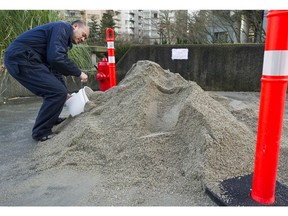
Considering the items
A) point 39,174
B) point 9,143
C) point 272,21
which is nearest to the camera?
point 272,21

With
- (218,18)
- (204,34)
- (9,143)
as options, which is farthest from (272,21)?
(204,34)

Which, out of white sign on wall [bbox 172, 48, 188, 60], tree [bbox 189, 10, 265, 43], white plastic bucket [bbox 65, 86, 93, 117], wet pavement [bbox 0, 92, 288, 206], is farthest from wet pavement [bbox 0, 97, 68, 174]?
tree [bbox 189, 10, 265, 43]

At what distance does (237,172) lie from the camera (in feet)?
5.76

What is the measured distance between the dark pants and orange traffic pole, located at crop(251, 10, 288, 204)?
219 centimetres

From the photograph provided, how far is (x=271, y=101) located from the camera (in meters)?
1.26

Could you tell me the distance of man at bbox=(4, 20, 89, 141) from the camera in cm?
271

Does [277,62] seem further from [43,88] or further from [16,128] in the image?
[16,128]

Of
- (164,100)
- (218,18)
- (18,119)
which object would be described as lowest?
(18,119)

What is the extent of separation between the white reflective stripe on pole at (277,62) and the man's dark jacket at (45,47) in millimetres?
2133

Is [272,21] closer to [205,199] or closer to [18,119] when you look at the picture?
[205,199]

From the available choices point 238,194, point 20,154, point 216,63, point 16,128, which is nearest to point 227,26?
point 216,63

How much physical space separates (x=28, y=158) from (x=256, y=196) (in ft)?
6.42

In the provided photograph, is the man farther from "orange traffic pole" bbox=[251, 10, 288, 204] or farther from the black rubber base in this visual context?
"orange traffic pole" bbox=[251, 10, 288, 204]

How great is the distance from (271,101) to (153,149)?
1.04 metres
